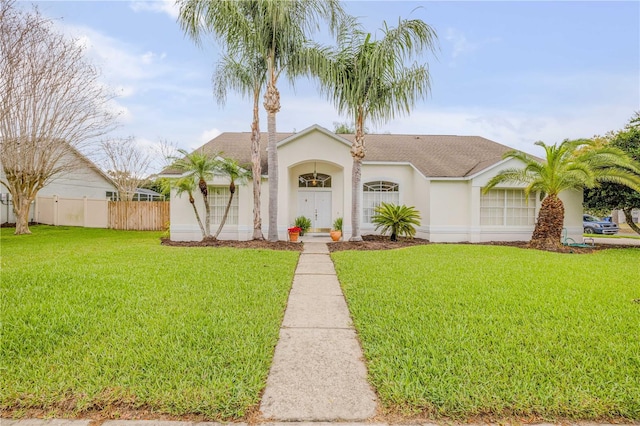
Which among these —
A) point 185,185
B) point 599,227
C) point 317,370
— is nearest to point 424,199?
point 185,185

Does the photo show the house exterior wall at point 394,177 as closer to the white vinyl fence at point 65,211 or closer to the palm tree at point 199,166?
the palm tree at point 199,166

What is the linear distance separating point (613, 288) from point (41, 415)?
864 centimetres

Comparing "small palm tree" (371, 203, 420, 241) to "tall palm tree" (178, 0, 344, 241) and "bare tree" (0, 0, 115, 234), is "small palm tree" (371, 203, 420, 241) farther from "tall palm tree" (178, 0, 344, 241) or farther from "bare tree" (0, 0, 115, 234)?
"bare tree" (0, 0, 115, 234)

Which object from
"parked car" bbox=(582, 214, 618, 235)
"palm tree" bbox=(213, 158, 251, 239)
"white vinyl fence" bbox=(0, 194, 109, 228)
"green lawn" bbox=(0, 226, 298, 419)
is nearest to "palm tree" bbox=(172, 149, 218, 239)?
"palm tree" bbox=(213, 158, 251, 239)

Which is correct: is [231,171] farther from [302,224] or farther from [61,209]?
[61,209]

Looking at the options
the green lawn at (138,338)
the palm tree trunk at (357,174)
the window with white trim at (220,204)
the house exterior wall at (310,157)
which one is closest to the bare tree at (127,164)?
the window with white trim at (220,204)

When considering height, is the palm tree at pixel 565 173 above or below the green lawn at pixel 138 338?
above

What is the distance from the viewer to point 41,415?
8.79 ft

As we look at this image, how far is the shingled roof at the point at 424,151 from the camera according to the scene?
15493 millimetres

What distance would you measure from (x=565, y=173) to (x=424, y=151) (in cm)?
686

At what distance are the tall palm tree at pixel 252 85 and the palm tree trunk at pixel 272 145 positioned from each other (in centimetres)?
83

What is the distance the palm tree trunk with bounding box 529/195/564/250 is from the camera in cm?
1270

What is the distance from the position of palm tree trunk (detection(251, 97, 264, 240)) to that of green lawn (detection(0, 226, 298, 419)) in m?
6.30

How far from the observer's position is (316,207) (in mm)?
17500
